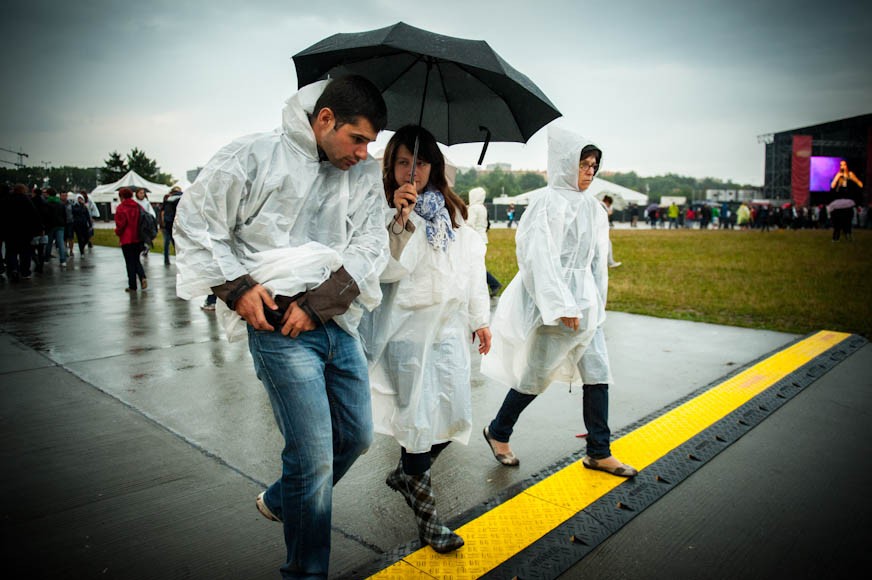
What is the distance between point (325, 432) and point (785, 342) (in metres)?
6.20

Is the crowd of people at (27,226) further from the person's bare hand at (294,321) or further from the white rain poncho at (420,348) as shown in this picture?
the person's bare hand at (294,321)

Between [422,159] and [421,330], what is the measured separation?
0.81 metres

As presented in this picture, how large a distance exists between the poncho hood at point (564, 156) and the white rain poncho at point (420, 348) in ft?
3.32

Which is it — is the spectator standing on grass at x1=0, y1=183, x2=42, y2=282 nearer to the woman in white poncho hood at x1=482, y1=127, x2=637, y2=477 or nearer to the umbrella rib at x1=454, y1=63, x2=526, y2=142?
the woman in white poncho hood at x1=482, y1=127, x2=637, y2=477

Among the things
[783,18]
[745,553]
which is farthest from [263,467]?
[783,18]

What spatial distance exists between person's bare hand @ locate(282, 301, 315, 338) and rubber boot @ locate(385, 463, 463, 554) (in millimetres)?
1010

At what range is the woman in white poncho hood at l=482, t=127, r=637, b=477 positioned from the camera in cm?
325

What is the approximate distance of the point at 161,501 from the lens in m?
2.81

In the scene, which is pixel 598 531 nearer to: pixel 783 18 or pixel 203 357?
pixel 203 357

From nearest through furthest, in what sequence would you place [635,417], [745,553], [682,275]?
[745,553], [635,417], [682,275]

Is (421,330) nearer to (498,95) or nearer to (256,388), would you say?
(498,95)

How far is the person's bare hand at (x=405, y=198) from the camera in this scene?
8.10 feet

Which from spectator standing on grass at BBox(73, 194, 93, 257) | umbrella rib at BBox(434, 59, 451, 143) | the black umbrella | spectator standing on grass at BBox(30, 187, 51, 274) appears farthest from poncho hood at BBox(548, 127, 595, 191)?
spectator standing on grass at BBox(73, 194, 93, 257)

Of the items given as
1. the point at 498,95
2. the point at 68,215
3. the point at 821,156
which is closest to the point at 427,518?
the point at 498,95
